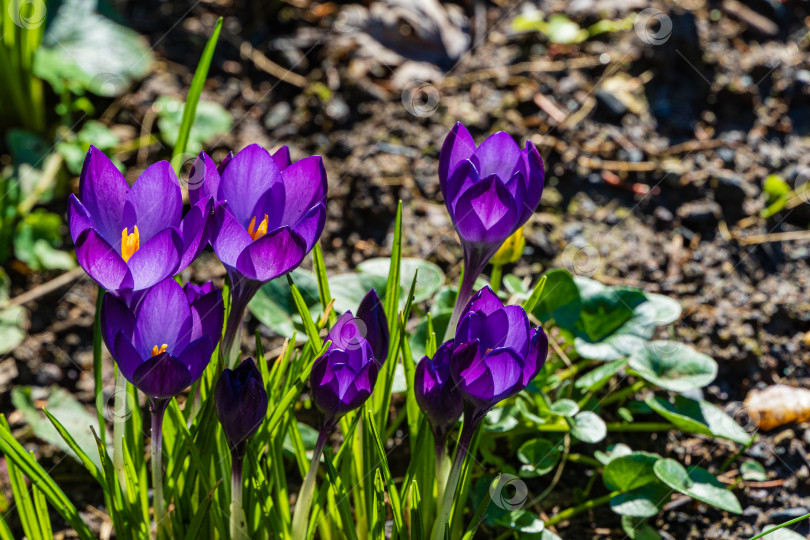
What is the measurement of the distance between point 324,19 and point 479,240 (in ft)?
5.81

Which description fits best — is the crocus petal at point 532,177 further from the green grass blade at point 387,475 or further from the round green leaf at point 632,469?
the round green leaf at point 632,469

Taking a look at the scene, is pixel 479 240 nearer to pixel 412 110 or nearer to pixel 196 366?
pixel 196 366

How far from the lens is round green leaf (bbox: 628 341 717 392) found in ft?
4.99

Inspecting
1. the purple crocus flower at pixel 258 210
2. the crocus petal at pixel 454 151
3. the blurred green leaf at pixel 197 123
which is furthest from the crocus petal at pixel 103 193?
the blurred green leaf at pixel 197 123

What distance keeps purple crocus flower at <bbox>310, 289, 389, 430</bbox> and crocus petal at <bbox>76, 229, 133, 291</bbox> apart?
268 mm

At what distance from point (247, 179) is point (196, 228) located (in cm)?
12

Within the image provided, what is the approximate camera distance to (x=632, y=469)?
4.70ft

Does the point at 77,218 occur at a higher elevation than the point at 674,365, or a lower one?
higher

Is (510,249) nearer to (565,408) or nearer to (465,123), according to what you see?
(565,408)

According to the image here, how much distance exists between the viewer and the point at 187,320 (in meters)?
0.99

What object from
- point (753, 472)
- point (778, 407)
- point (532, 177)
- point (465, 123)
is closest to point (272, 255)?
point (532, 177)

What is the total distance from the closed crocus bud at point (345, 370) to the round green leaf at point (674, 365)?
2.30 ft

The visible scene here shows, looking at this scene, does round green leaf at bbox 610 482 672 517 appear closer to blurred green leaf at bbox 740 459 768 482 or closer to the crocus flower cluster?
blurred green leaf at bbox 740 459 768 482

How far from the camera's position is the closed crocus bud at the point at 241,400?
1008mm
